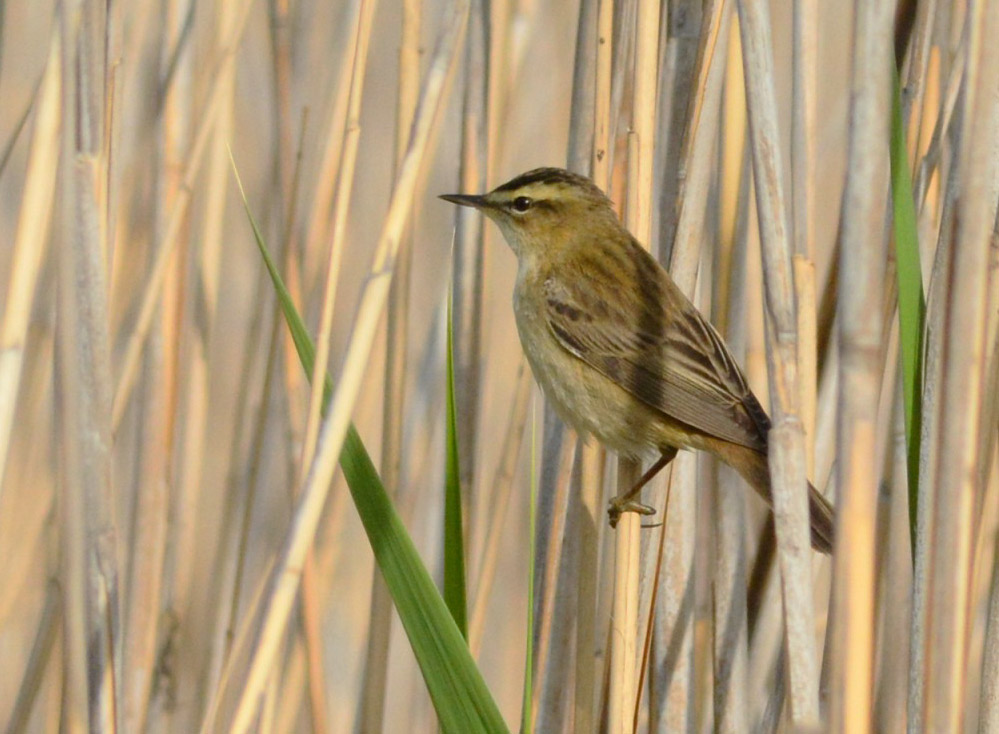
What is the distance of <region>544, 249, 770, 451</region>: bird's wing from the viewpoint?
8.24 ft

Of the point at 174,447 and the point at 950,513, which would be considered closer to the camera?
the point at 950,513

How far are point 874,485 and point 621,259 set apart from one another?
1528mm

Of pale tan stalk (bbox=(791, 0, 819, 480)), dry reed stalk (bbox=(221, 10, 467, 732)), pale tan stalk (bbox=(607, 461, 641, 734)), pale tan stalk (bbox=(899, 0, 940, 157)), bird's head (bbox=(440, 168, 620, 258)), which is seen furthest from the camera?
bird's head (bbox=(440, 168, 620, 258))

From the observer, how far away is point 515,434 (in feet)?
9.22

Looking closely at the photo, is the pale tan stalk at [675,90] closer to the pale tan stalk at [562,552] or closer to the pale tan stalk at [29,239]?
the pale tan stalk at [562,552]

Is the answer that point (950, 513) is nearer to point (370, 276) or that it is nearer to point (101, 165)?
point (370, 276)

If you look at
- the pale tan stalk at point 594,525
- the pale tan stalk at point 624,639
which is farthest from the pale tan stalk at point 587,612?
the pale tan stalk at point 624,639

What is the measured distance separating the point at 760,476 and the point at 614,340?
514 millimetres

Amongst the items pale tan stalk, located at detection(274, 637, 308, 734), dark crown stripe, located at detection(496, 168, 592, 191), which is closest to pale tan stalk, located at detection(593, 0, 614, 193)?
dark crown stripe, located at detection(496, 168, 592, 191)

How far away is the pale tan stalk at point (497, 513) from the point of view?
2600 millimetres

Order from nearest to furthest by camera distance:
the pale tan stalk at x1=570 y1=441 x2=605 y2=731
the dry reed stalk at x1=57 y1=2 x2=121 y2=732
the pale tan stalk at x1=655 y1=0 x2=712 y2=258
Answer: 1. the dry reed stalk at x1=57 y1=2 x2=121 y2=732
2. the pale tan stalk at x1=570 y1=441 x2=605 y2=731
3. the pale tan stalk at x1=655 y1=0 x2=712 y2=258

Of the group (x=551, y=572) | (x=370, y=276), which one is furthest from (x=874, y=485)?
(x=551, y=572)

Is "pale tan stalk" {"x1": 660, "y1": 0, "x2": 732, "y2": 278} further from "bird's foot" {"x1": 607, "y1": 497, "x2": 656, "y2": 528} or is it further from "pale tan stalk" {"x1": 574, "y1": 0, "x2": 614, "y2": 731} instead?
"bird's foot" {"x1": 607, "y1": 497, "x2": 656, "y2": 528}

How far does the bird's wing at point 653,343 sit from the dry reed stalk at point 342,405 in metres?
0.87
